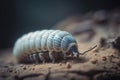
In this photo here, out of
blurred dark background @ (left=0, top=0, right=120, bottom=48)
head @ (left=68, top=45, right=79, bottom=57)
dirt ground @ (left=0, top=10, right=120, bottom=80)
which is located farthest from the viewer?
blurred dark background @ (left=0, top=0, right=120, bottom=48)

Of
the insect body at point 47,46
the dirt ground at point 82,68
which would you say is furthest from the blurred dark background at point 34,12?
the dirt ground at point 82,68

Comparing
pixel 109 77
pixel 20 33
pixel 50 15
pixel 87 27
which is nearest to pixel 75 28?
pixel 87 27

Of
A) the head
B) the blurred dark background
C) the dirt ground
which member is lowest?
the dirt ground

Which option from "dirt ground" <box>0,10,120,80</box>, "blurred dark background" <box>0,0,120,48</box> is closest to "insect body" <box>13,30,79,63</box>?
"dirt ground" <box>0,10,120,80</box>

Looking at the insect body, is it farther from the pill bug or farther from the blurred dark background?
the blurred dark background

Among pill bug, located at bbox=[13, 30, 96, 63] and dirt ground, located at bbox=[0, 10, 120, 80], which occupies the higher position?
pill bug, located at bbox=[13, 30, 96, 63]

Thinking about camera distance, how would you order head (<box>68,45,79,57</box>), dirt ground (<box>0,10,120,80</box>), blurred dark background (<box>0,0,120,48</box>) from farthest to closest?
blurred dark background (<box>0,0,120,48</box>) < head (<box>68,45,79,57</box>) < dirt ground (<box>0,10,120,80</box>)
